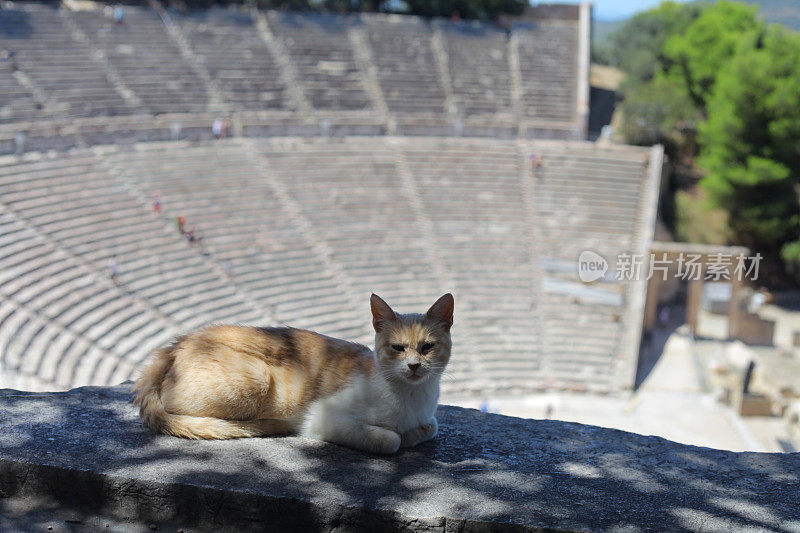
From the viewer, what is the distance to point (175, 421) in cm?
309

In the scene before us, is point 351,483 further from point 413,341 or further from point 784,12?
point 784,12

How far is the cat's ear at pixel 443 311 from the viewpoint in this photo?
3.37 metres

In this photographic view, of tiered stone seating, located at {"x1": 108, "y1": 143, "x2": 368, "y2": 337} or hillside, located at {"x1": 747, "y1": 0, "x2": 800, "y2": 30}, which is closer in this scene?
tiered stone seating, located at {"x1": 108, "y1": 143, "x2": 368, "y2": 337}

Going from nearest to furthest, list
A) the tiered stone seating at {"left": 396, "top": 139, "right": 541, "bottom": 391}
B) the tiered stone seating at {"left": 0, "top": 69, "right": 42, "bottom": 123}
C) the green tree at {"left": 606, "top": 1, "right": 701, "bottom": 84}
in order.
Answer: the tiered stone seating at {"left": 396, "top": 139, "right": 541, "bottom": 391} < the tiered stone seating at {"left": 0, "top": 69, "right": 42, "bottom": 123} < the green tree at {"left": 606, "top": 1, "right": 701, "bottom": 84}

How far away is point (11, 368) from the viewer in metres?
11.6

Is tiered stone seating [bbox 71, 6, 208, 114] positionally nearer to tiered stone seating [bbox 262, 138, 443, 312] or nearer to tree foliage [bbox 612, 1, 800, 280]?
tiered stone seating [bbox 262, 138, 443, 312]

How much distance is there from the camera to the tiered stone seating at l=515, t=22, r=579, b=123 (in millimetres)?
25469

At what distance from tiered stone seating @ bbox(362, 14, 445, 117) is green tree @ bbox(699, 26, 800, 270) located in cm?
892

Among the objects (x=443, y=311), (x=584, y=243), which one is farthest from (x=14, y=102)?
(x=443, y=311)

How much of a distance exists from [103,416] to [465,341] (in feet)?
45.1

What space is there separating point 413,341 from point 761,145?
23.8 meters

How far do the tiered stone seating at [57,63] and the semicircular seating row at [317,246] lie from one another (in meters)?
2.25

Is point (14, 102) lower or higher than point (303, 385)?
higher

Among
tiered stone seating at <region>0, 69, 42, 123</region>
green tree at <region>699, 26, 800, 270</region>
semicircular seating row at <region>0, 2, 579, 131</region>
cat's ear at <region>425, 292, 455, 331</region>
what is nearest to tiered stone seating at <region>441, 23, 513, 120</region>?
semicircular seating row at <region>0, 2, 579, 131</region>
